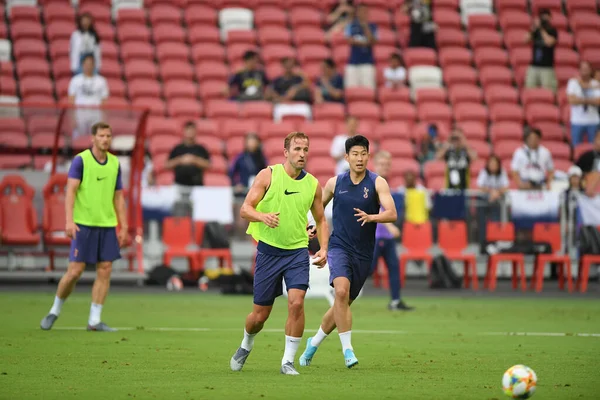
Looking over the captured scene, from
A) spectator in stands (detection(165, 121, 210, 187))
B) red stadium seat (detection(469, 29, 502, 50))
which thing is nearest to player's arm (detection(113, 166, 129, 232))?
spectator in stands (detection(165, 121, 210, 187))

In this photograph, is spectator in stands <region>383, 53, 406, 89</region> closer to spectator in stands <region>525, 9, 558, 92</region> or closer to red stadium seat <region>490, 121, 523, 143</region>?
red stadium seat <region>490, 121, 523, 143</region>

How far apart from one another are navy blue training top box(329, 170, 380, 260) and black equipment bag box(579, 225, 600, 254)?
12.0 metres

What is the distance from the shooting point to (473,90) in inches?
1091

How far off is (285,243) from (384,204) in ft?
3.85

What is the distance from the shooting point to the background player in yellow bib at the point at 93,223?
1344 cm

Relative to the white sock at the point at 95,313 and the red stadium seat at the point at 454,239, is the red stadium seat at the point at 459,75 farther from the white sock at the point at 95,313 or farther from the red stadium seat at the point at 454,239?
the white sock at the point at 95,313

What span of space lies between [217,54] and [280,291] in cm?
1817

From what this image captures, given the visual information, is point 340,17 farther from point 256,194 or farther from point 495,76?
point 256,194

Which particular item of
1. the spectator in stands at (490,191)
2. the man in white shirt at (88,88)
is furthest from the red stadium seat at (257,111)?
the spectator in stands at (490,191)

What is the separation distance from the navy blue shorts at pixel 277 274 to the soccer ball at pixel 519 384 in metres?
2.39

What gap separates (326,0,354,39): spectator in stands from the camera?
2819 centimetres

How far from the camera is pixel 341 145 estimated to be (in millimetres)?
23297

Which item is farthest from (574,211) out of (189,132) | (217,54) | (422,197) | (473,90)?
(217,54)

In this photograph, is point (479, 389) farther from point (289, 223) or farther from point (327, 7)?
point (327, 7)
